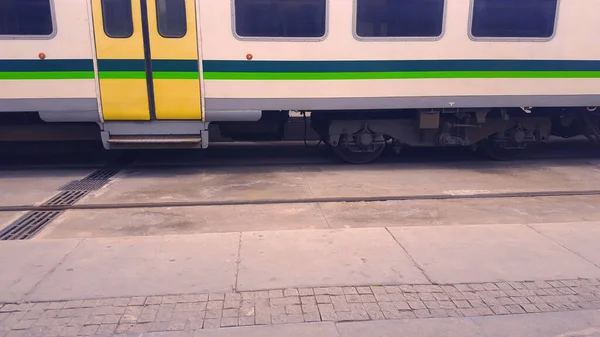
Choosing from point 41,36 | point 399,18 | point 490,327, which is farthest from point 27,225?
point 399,18

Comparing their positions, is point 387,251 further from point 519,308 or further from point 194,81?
point 194,81

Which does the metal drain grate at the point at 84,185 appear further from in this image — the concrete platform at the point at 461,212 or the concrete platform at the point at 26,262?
the concrete platform at the point at 461,212

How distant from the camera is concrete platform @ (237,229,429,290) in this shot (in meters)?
3.83

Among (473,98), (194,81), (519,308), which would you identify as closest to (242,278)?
(519,308)

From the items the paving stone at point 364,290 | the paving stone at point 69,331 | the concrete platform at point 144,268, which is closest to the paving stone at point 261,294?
the concrete platform at point 144,268

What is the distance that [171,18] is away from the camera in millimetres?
6719

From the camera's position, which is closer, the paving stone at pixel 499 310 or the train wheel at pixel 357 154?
the paving stone at pixel 499 310

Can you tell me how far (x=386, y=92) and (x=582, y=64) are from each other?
10.5 ft

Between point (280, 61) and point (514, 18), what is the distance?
3699 millimetres

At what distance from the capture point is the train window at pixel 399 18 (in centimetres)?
706

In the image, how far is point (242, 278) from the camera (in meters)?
3.85

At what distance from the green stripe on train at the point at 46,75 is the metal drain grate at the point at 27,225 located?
2142 millimetres

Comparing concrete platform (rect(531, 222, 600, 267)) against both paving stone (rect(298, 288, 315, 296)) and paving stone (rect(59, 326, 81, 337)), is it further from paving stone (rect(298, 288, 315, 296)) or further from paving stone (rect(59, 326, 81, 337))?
paving stone (rect(59, 326, 81, 337))

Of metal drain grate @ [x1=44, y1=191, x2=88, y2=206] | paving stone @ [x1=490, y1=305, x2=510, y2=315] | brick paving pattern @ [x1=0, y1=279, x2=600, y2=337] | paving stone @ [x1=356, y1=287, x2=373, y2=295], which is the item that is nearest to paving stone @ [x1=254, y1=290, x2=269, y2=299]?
brick paving pattern @ [x1=0, y1=279, x2=600, y2=337]
